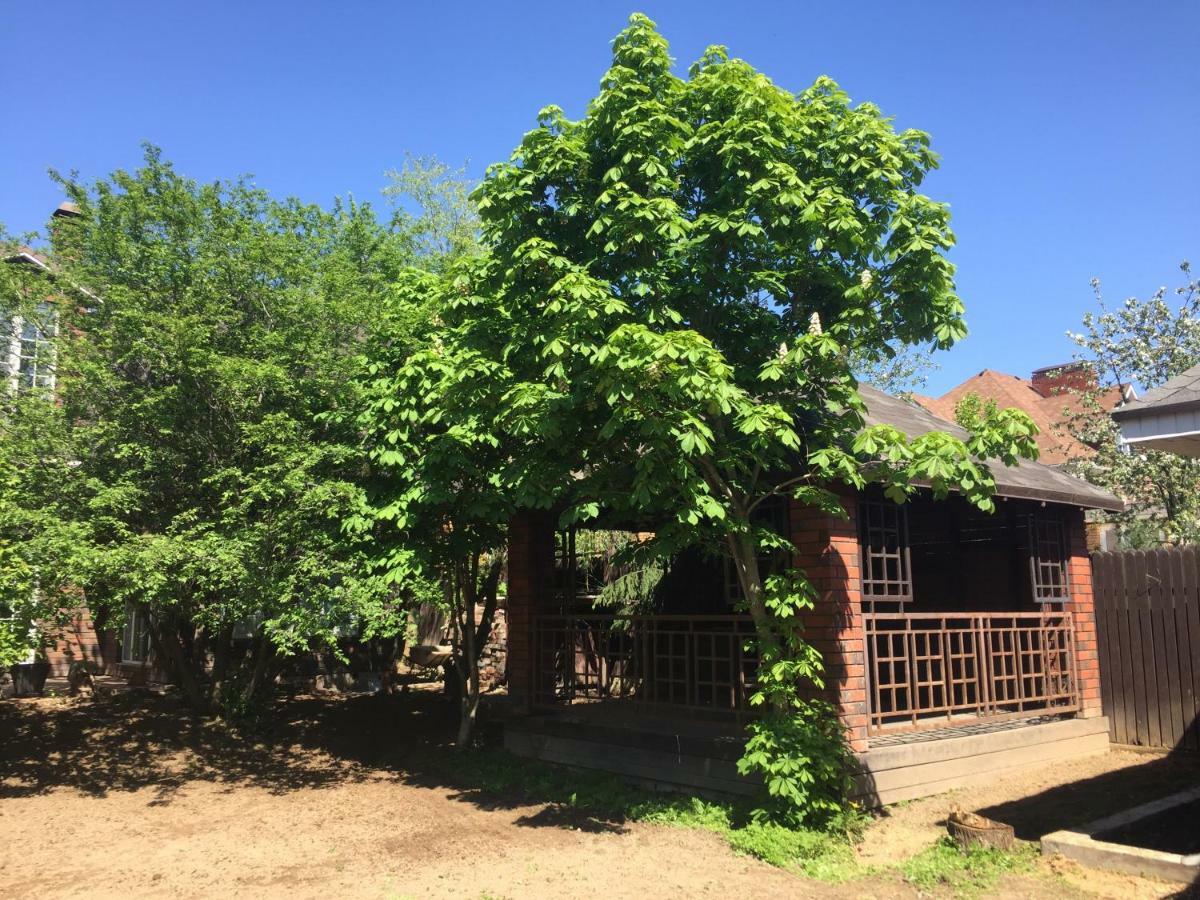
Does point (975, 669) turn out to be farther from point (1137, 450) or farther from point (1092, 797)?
point (1137, 450)

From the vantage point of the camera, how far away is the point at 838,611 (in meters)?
7.36

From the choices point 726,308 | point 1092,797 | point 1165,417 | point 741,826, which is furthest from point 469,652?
point 1165,417

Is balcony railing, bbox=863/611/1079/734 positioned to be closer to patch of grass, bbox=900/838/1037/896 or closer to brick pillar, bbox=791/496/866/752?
brick pillar, bbox=791/496/866/752

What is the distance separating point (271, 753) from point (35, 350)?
5357 millimetres

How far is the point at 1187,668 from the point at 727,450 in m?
6.68

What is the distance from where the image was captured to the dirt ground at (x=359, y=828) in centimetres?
584

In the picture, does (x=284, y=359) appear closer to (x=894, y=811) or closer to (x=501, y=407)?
(x=501, y=407)

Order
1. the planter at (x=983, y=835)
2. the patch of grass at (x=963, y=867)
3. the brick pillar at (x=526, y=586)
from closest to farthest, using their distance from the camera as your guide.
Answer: the patch of grass at (x=963, y=867) < the planter at (x=983, y=835) < the brick pillar at (x=526, y=586)

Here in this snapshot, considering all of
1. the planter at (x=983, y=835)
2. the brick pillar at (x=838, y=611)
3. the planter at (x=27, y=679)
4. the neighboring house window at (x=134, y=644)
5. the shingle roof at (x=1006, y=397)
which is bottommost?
the planter at (x=983, y=835)

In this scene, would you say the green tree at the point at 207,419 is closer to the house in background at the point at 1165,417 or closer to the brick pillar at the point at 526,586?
the brick pillar at the point at 526,586

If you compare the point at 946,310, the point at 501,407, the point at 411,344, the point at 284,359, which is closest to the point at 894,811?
the point at 946,310

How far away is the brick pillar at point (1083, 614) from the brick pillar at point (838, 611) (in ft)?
12.6

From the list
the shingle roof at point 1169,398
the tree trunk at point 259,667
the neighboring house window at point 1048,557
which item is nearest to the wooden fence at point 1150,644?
the neighboring house window at point 1048,557

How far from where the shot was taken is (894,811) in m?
7.24
